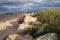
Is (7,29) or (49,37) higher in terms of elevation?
(49,37)

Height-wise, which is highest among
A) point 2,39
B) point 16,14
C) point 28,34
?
point 28,34

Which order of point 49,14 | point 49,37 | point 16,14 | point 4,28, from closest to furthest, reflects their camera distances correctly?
point 49,37
point 49,14
point 4,28
point 16,14

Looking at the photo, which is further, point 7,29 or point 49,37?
point 7,29

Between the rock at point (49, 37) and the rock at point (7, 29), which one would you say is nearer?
the rock at point (49, 37)

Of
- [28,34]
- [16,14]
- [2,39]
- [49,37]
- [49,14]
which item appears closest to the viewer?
[49,37]

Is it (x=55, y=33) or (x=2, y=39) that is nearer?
(x=55, y=33)

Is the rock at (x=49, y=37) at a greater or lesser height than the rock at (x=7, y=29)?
greater

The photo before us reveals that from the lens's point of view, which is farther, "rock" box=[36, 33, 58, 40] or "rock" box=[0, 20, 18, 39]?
"rock" box=[0, 20, 18, 39]

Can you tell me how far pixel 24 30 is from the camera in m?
9.99

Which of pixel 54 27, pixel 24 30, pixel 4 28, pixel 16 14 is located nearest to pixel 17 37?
pixel 24 30

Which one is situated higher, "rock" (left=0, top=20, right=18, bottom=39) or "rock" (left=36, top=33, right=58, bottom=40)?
"rock" (left=36, top=33, right=58, bottom=40)

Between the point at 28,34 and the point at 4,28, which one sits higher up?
the point at 28,34

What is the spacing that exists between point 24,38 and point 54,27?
1.40 meters

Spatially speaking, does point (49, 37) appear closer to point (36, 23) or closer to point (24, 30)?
point (24, 30)
